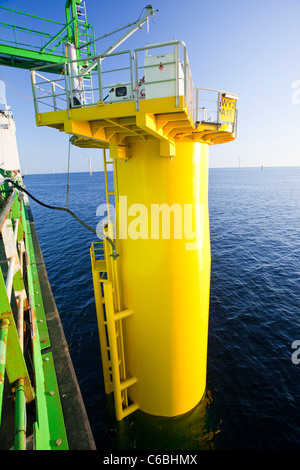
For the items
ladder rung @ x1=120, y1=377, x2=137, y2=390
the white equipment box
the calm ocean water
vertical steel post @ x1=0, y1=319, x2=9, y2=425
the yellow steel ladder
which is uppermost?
the white equipment box

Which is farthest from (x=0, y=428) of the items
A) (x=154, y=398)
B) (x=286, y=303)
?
(x=286, y=303)

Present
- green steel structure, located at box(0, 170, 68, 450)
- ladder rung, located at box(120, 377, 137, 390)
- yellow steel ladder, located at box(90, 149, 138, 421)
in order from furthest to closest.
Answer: ladder rung, located at box(120, 377, 137, 390), yellow steel ladder, located at box(90, 149, 138, 421), green steel structure, located at box(0, 170, 68, 450)

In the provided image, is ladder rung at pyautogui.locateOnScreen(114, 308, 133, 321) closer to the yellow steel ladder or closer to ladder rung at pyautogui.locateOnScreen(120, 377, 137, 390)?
the yellow steel ladder

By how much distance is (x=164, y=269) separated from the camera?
7.12 metres

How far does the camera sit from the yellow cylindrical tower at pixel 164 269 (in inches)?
270

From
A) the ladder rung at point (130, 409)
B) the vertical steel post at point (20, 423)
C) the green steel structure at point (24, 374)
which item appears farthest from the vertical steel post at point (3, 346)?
the ladder rung at point (130, 409)

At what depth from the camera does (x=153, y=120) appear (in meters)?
5.30

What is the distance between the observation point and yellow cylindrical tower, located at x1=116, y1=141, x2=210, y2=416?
686 centimetres

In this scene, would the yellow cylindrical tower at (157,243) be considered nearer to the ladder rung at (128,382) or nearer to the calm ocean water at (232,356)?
the ladder rung at (128,382)

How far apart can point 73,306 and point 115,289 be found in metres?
9.94

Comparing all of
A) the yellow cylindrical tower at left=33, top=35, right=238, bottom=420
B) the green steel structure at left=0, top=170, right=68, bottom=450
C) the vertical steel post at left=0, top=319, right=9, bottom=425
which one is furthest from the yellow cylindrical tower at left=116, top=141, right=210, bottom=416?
the vertical steel post at left=0, top=319, right=9, bottom=425
